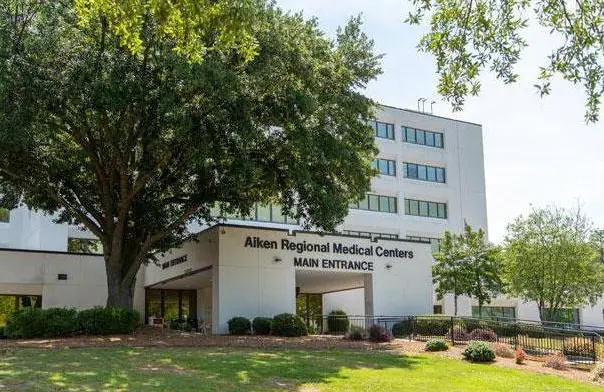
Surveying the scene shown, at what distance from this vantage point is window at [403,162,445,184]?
176 ft

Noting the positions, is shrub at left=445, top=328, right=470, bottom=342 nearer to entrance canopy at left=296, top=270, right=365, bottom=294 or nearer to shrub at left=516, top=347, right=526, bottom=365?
shrub at left=516, top=347, right=526, bottom=365

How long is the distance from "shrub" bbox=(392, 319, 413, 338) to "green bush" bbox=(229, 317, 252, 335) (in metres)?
5.94

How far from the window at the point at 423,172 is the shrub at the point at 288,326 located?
30.1 meters

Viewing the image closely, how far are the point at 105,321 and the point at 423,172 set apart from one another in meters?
36.6

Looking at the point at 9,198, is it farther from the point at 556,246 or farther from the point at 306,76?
the point at 556,246

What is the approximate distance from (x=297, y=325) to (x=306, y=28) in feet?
35.0

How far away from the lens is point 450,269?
40375mm

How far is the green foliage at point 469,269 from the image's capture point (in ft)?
131

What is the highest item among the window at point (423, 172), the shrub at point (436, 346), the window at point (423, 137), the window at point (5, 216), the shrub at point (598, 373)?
the window at point (423, 137)

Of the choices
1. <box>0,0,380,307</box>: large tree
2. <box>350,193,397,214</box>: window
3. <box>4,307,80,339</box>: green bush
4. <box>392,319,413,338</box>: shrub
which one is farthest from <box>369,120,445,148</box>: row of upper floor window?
<box>4,307,80,339</box>: green bush

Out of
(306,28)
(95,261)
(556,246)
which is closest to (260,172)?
(306,28)

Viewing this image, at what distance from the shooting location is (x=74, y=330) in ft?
72.2

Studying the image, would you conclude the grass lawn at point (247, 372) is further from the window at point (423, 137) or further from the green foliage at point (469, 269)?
the window at point (423, 137)

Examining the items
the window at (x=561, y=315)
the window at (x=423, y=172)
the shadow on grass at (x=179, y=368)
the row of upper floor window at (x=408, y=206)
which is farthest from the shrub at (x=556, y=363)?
the window at (x=423, y=172)
